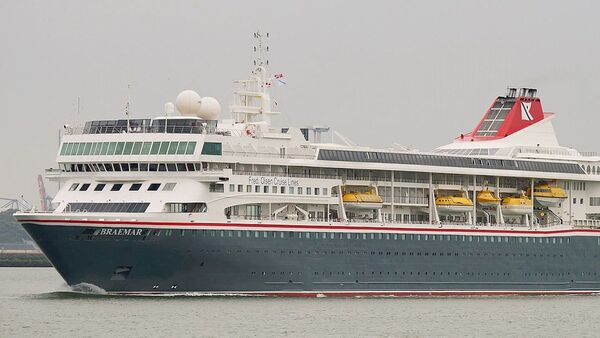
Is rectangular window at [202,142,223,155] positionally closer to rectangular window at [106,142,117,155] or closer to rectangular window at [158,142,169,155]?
rectangular window at [158,142,169,155]

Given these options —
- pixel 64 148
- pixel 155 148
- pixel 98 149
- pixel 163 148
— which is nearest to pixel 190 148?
pixel 163 148

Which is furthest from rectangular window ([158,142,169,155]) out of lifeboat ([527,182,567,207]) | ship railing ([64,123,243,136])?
lifeboat ([527,182,567,207])

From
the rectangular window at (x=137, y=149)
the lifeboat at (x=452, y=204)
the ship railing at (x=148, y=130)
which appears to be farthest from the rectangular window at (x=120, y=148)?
the lifeboat at (x=452, y=204)

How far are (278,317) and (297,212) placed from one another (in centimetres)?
1076

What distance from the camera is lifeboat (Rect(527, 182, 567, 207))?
234ft

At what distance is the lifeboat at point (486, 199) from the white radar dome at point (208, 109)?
1501 cm

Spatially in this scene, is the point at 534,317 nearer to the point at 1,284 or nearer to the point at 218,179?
the point at 218,179

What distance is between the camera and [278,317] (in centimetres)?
5231

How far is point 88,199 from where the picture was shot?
196 ft

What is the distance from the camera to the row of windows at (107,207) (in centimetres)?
5834

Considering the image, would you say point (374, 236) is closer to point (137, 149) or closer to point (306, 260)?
point (306, 260)

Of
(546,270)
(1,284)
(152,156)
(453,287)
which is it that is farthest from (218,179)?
(1,284)

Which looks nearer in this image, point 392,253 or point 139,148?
point 139,148

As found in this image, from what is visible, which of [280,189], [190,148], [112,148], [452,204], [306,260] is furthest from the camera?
[452,204]
